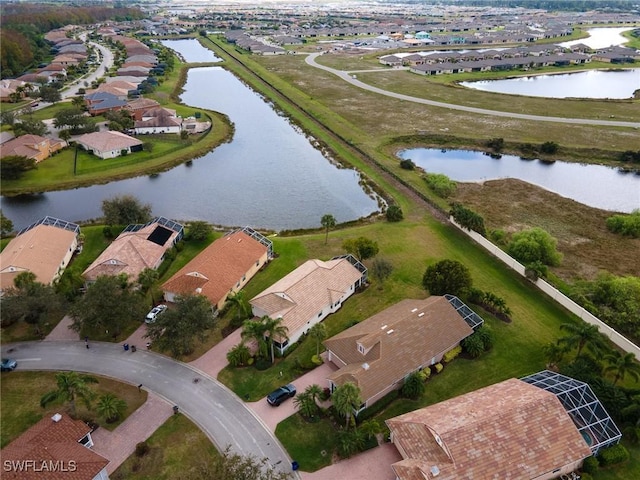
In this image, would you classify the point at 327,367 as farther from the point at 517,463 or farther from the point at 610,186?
the point at 610,186

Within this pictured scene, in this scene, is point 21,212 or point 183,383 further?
point 21,212

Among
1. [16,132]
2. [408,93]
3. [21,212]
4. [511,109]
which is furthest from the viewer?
[408,93]

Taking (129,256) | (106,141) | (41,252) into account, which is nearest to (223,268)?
(129,256)

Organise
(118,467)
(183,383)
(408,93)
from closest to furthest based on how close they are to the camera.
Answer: (118,467)
(183,383)
(408,93)

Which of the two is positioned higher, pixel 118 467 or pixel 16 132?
pixel 16 132

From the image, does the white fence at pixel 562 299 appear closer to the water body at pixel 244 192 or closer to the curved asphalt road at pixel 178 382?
the water body at pixel 244 192

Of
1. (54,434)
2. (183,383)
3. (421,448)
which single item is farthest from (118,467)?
(421,448)

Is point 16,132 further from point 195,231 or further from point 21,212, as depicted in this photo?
point 195,231
